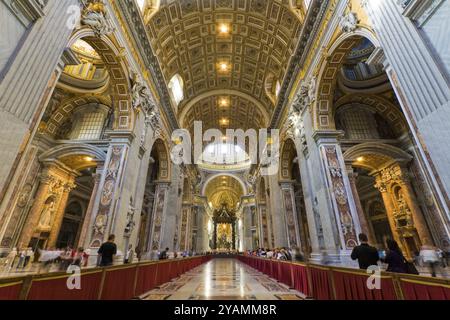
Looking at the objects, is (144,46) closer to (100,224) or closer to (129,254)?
(100,224)

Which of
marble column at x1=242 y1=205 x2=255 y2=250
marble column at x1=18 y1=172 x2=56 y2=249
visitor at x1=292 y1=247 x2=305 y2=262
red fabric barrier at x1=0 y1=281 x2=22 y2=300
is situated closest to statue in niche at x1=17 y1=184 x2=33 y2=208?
marble column at x1=18 y1=172 x2=56 y2=249

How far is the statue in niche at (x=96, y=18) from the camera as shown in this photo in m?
5.90

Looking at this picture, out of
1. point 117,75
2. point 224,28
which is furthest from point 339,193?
point 224,28

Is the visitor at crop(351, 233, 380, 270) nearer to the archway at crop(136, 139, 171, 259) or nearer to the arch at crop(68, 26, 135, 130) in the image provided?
the arch at crop(68, 26, 135, 130)

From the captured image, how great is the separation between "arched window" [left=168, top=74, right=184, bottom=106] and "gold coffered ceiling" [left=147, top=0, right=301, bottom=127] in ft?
1.31

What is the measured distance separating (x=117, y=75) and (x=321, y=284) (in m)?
9.42

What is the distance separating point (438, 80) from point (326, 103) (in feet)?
17.7

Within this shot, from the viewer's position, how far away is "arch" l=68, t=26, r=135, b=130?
714 centimetres

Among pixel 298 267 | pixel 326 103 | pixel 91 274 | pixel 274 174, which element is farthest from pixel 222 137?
pixel 91 274

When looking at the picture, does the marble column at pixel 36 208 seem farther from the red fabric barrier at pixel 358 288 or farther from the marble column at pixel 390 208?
the marble column at pixel 390 208

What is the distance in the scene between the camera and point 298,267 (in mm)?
4969

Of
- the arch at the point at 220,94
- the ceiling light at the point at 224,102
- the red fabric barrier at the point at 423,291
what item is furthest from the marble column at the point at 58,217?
the red fabric barrier at the point at 423,291

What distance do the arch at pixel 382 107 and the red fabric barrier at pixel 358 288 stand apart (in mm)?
10116
